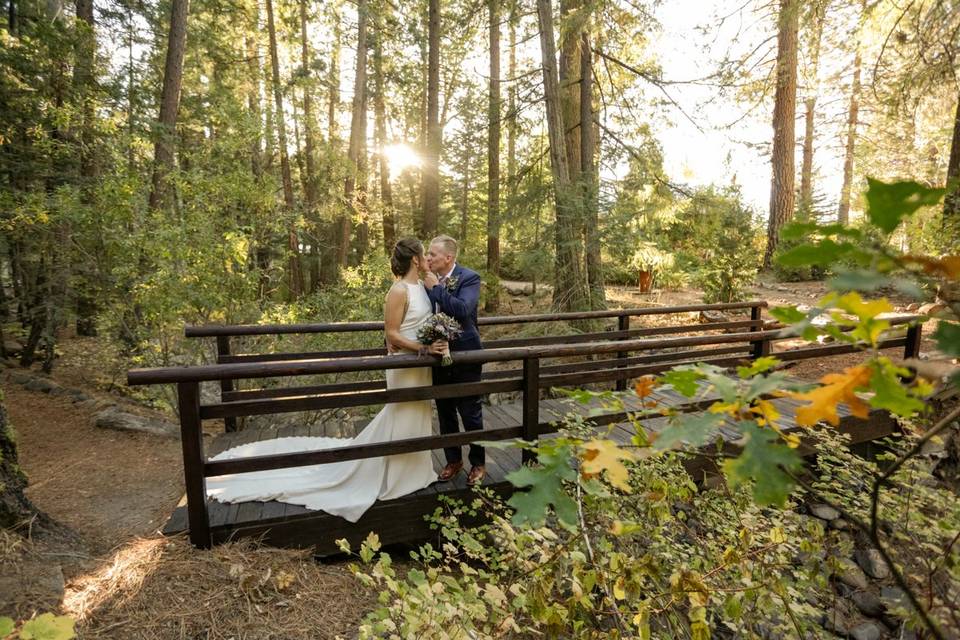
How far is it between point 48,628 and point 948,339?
210 cm

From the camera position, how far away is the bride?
3.43m

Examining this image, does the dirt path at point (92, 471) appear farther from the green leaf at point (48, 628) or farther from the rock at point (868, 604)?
the rock at point (868, 604)

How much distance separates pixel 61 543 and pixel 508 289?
14.6 m

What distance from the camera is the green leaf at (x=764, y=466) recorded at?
2.61ft

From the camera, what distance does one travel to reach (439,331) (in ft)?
10.8

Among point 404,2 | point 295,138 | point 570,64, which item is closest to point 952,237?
point 570,64

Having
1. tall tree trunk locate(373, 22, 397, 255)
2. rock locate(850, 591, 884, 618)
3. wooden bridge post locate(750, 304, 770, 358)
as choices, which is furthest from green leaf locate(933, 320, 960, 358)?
tall tree trunk locate(373, 22, 397, 255)

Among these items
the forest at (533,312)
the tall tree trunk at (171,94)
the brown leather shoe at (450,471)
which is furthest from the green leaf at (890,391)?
the tall tree trunk at (171,94)

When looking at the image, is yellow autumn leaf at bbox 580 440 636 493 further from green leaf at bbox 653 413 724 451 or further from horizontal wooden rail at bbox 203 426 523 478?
horizontal wooden rail at bbox 203 426 523 478

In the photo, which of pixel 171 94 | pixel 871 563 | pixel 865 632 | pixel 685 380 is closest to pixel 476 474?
pixel 685 380

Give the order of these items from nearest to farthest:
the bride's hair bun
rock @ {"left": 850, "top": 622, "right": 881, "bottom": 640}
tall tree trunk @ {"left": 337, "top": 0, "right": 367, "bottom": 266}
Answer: rock @ {"left": 850, "top": 622, "right": 881, "bottom": 640}
the bride's hair bun
tall tree trunk @ {"left": 337, "top": 0, "right": 367, "bottom": 266}

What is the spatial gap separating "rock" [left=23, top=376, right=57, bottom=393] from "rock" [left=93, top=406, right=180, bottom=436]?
78.0 inches

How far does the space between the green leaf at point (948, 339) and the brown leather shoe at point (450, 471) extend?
337 cm

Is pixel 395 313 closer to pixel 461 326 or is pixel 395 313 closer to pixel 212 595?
pixel 461 326
